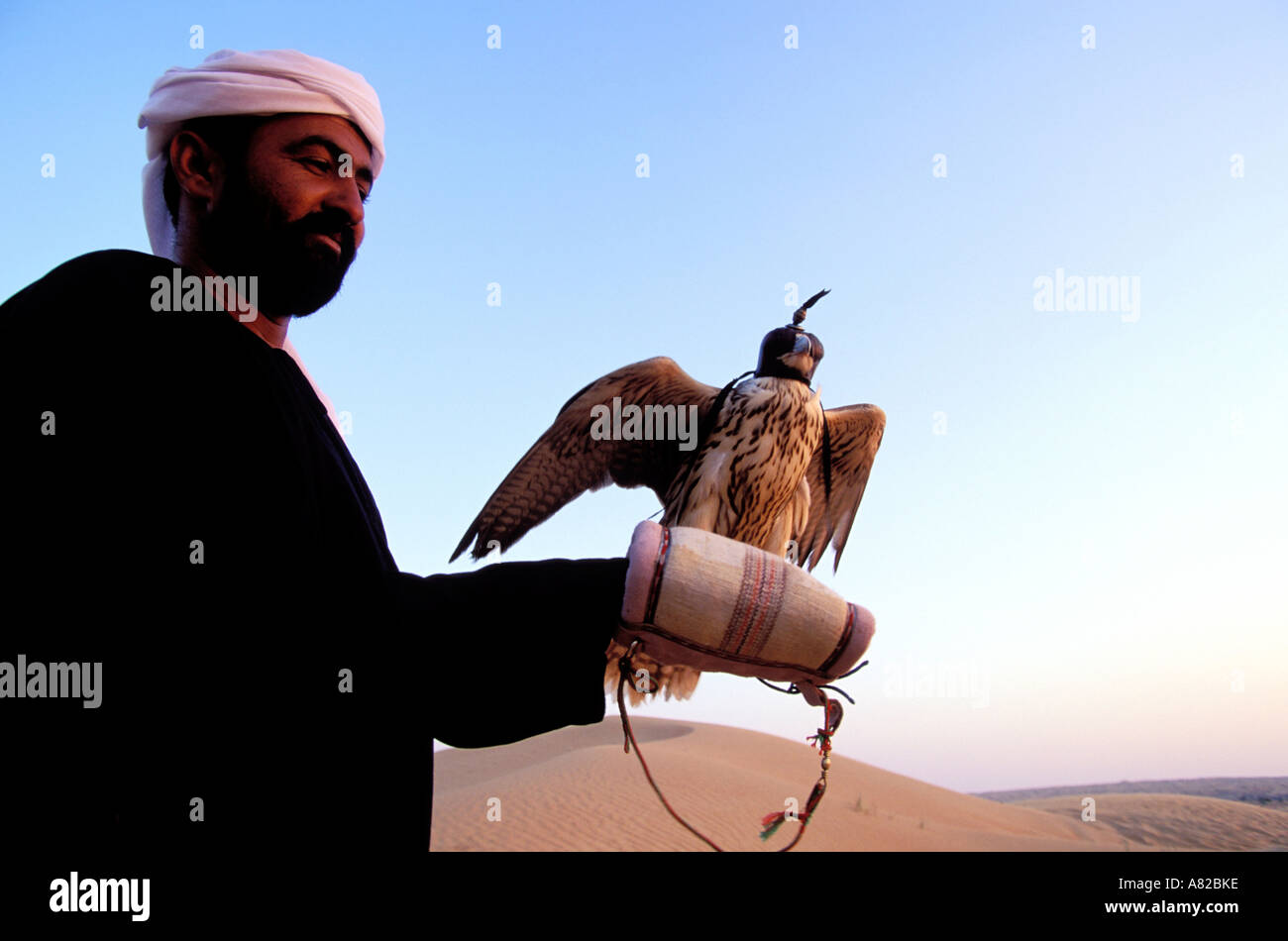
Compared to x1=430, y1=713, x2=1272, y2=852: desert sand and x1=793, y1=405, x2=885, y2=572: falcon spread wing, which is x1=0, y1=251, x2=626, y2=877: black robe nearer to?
x1=793, y1=405, x2=885, y2=572: falcon spread wing

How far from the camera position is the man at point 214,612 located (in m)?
1.04

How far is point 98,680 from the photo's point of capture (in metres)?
1.04

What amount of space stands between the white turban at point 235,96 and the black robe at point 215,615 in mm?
452

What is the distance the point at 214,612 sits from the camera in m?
1.10

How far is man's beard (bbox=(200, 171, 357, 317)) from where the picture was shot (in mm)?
1479

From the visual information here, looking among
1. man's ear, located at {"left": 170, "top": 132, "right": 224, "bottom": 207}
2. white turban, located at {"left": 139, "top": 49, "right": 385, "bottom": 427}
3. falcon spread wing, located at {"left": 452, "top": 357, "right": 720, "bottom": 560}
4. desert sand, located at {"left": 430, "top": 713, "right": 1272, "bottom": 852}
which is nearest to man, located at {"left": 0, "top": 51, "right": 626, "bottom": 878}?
man's ear, located at {"left": 170, "top": 132, "right": 224, "bottom": 207}

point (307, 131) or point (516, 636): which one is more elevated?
point (307, 131)

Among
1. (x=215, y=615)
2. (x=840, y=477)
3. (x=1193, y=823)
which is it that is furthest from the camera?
(x=1193, y=823)

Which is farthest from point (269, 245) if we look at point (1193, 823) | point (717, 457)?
point (1193, 823)

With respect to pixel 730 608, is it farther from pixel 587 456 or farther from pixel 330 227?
pixel 587 456

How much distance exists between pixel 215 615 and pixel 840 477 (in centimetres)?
406
